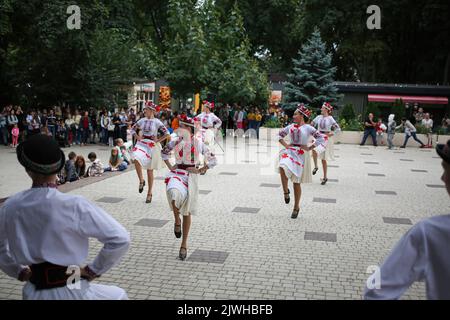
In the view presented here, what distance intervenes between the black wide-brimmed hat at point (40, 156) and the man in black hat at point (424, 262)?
6.20ft

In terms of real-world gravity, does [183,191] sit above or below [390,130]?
above

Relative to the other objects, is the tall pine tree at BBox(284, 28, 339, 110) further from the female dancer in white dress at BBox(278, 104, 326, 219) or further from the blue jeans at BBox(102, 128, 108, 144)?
the female dancer in white dress at BBox(278, 104, 326, 219)

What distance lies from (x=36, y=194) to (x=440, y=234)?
2.15 meters

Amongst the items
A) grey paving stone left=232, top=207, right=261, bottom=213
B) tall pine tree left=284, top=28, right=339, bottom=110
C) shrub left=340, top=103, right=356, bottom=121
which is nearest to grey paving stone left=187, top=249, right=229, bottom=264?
grey paving stone left=232, top=207, right=261, bottom=213

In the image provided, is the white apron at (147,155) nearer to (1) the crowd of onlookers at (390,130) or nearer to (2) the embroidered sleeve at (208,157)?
(2) the embroidered sleeve at (208,157)

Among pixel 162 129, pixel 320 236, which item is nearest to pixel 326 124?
pixel 162 129

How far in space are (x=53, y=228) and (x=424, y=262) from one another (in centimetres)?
194

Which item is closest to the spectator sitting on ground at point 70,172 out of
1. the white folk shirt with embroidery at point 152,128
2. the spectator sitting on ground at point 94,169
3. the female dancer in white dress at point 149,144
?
the spectator sitting on ground at point 94,169

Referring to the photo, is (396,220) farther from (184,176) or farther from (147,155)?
(147,155)

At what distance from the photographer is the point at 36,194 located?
3068 millimetres

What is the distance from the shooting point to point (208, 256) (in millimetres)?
7254

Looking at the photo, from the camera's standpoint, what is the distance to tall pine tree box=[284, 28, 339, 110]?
3369 cm
